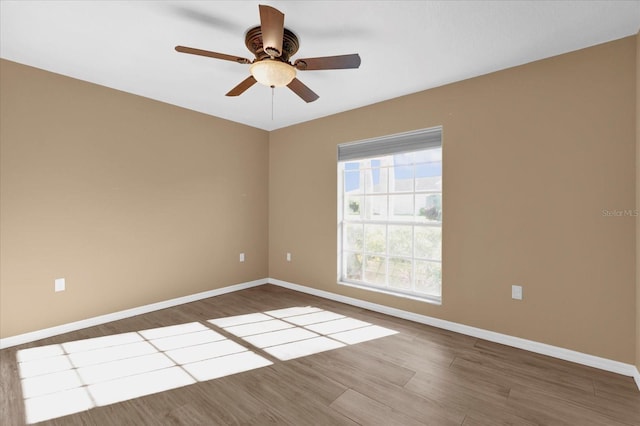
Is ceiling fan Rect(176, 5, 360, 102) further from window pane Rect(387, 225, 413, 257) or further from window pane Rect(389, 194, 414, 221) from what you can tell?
window pane Rect(387, 225, 413, 257)

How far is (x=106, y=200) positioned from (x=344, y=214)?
2.81m

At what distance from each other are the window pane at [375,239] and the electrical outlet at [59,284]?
331cm

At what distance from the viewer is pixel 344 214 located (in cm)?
409

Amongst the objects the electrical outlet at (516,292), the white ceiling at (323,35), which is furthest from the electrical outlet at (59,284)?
the electrical outlet at (516,292)

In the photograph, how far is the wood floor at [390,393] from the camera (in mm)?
1750

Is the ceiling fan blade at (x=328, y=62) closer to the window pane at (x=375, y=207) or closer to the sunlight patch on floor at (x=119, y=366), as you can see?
the window pane at (x=375, y=207)

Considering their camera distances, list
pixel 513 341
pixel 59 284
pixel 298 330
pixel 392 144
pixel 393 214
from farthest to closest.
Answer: pixel 393 214
pixel 392 144
pixel 298 330
pixel 59 284
pixel 513 341

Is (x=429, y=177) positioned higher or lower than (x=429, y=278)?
higher

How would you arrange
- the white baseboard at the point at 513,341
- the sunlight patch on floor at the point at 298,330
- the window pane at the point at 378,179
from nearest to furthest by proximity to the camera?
the white baseboard at the point at 513,341 → the sunlight patch on floor at the point at 298,330 → the window pane at the point at 378,179

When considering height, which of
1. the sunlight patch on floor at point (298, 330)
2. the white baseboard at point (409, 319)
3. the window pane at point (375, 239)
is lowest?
the sunlight patch on floor at point (298, 330)

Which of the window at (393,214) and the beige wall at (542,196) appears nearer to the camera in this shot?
the beige wall at (542,196)

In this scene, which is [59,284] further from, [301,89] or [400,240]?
[400,240]

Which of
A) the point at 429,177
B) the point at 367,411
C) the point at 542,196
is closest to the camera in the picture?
the point at 367,411

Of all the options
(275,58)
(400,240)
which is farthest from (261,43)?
(400,240)
